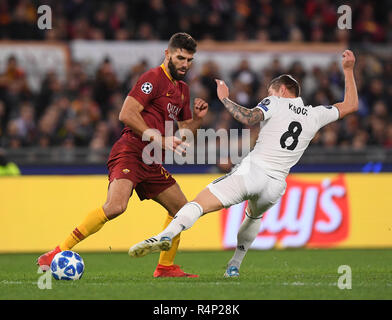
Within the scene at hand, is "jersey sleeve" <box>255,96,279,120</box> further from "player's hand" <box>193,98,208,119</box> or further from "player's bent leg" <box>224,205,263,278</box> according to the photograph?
"player's bent leg" <box>224,205,263,278</box>

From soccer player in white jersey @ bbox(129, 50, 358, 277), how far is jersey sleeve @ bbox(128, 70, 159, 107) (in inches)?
26.7

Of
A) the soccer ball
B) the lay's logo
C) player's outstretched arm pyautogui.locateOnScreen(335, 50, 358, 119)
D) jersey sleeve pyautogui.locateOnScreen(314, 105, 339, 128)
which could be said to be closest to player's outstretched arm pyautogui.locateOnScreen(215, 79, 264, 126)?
jersey sleeve pyautogui.locateOnScreen(314, 105, 339, 128)

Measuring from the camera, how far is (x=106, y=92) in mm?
15078

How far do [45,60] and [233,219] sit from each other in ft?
19.2

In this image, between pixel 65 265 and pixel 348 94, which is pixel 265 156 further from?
pixel 65 265

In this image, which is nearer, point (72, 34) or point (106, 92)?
point (106, 92)

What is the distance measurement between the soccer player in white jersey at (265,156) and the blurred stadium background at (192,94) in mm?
4520

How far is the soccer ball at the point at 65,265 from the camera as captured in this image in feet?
23.8

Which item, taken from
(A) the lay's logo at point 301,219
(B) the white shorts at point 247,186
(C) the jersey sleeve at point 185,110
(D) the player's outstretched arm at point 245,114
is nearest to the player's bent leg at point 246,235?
(B) the white shorts at point 247,186

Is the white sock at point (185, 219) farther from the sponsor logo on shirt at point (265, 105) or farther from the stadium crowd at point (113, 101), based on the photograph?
the stadium crowd at point (113, 101)

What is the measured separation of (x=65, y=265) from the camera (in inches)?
286

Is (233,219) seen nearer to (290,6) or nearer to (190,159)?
(190,159)

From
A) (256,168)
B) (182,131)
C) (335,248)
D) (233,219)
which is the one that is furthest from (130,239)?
(256,168)
